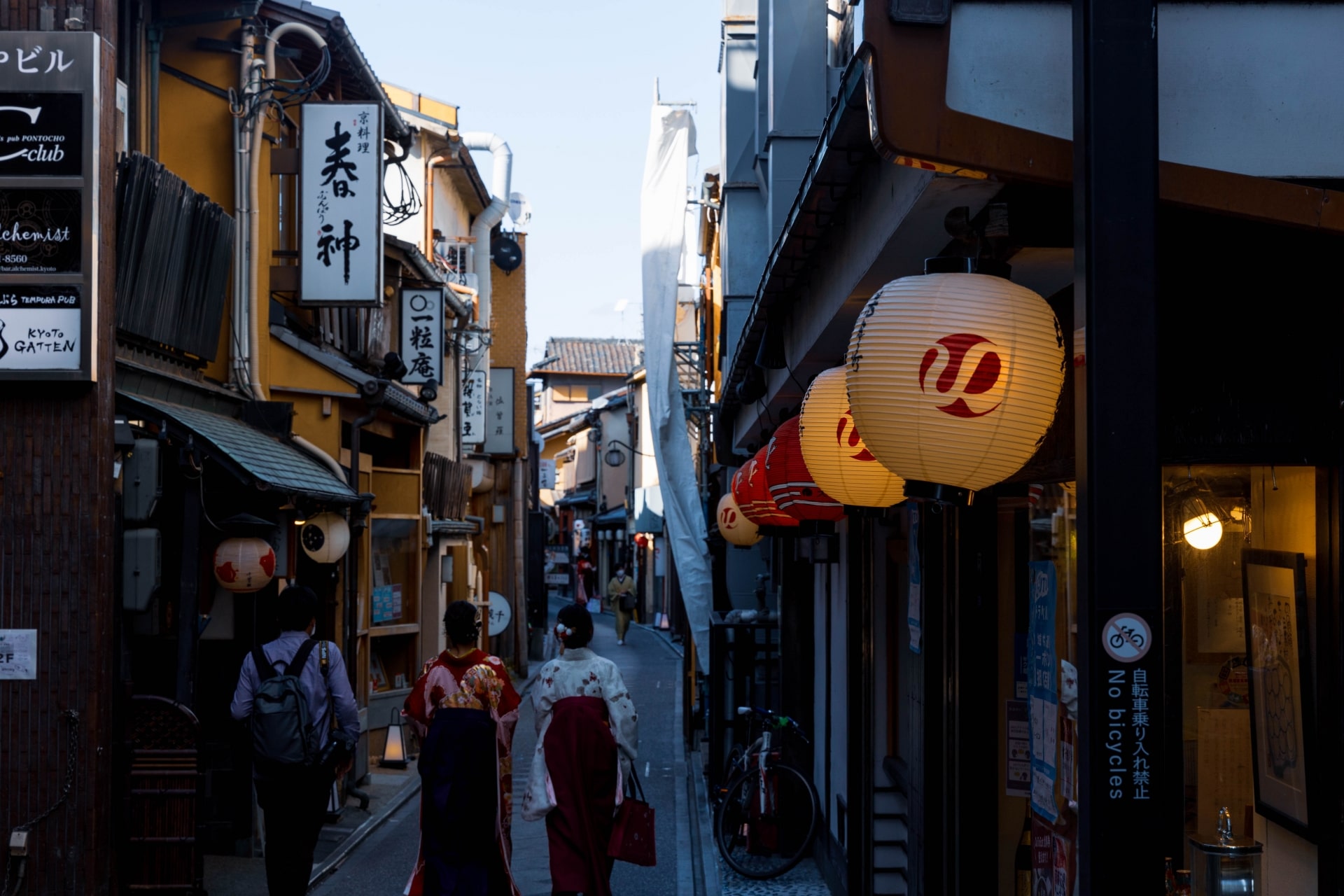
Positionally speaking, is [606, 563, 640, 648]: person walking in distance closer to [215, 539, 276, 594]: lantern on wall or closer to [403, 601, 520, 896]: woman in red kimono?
[215, 539, 276, 594]: lantern on wall

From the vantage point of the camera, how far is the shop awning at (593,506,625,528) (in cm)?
5725

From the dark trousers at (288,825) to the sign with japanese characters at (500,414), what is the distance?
70.6 feet

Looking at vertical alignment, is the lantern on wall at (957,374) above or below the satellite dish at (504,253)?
below

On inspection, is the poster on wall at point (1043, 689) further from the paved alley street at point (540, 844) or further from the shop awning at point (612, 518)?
the shop awning at point (612, 518)

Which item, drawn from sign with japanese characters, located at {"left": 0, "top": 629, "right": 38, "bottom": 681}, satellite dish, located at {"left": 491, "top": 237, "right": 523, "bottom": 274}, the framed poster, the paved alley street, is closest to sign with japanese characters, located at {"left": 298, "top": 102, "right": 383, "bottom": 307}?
the paved alley street

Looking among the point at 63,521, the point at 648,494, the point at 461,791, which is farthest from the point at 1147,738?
the point at 648,494

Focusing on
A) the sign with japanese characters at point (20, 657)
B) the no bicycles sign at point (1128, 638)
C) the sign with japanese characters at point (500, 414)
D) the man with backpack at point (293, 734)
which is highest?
the sign with japanese characters at point (500, 414)

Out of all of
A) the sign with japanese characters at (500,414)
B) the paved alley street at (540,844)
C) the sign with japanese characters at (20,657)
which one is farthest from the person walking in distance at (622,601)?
the sign with japanese characters at (20,657)

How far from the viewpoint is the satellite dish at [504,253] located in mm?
33031

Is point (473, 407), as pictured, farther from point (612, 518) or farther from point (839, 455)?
point (612, 518)

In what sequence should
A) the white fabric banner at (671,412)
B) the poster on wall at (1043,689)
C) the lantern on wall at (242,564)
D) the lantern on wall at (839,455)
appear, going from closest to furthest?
the poster on wall at (1043,689), the lantern on wall at (839,455), the lantern on wall at (242,564), the white fabric banner at (671,412)

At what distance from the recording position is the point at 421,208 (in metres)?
24.3

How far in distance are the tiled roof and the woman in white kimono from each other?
212 feet

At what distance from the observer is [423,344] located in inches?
790
